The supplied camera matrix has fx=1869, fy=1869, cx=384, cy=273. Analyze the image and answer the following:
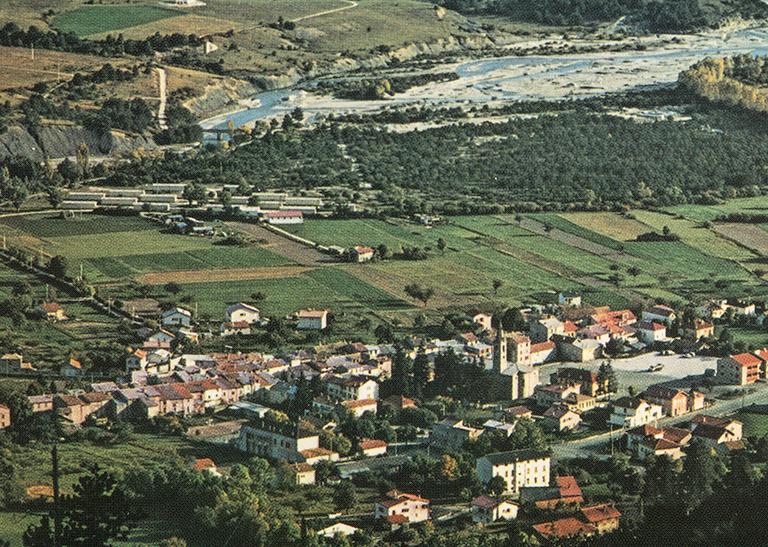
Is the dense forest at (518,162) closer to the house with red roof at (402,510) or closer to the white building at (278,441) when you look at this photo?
the white building at (278,441)

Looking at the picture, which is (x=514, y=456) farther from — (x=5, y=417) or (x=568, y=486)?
(x=5, y=417)

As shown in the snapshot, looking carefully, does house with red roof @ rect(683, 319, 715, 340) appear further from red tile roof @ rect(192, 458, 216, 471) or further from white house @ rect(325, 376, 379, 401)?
red tile roof @ rect(192, 458, 216, 471)

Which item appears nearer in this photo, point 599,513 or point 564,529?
point 564,529

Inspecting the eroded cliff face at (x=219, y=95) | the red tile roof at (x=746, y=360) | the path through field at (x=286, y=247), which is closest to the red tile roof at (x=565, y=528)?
the red tile roof at (x=746, y=360)

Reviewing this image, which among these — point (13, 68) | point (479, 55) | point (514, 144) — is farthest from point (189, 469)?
point (479, 55)

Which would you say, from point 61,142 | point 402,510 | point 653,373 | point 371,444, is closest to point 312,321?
point 653,373

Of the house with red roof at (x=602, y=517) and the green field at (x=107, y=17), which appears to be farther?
the green field at (x=107, y=17)
